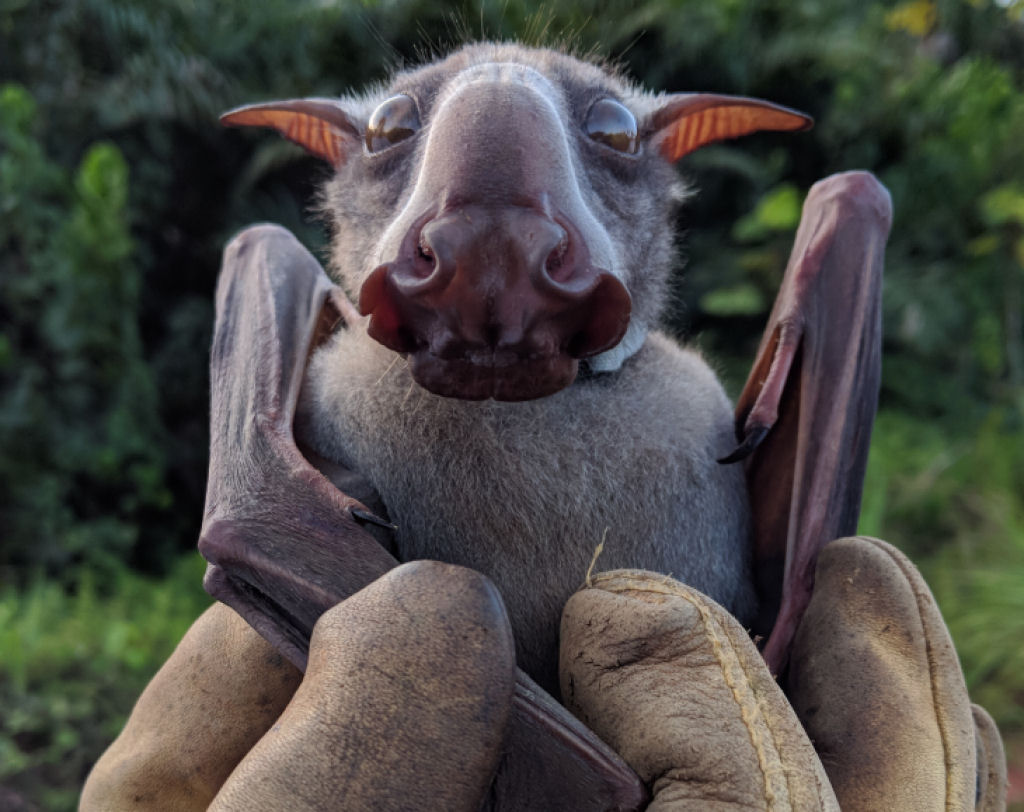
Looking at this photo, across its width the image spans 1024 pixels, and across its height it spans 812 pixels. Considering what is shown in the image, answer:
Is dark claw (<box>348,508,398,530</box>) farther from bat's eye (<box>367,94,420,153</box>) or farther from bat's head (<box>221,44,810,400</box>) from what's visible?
bat's eye (<box>367,94,420,153</box>)

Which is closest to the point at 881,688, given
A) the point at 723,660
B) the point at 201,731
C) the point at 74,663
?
the point at 723,660

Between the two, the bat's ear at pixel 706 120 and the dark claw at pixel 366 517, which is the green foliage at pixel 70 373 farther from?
the dark claw at pixel 366 517

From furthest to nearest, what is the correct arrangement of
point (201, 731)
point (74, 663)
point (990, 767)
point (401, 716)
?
1. point (74, 663)
2. point (990, 767)
3. point (201, 731)
4. point (401, 716)

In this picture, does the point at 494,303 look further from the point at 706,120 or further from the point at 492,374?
the point at 706,120

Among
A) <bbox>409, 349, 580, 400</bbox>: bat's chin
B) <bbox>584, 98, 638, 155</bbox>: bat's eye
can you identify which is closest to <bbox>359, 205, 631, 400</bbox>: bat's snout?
<bbox>409, 349, 580, 400</bbox>: bat's chin

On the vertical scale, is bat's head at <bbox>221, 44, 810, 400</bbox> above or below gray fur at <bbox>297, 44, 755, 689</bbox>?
above

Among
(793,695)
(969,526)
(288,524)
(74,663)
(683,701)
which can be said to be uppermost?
(288,524)

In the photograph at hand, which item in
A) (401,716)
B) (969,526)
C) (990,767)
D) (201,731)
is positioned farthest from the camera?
(969,526)
